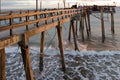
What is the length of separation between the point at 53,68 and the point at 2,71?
5.44 m

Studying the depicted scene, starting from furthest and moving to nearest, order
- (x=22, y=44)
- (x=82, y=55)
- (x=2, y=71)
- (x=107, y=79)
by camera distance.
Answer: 1. (x=82, y=55)
2. (x=107, y=79)
3. (x=2, y=71)
4. (x=22, y=44)

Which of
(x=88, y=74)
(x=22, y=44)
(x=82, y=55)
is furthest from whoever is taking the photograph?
(x=82, y=55)

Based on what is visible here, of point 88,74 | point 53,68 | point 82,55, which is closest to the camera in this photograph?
point 88,74

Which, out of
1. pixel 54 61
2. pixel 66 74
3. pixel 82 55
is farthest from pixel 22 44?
pixel 82 55

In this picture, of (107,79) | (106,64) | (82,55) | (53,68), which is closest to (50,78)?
(53,68)

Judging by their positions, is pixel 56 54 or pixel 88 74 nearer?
pixel 88 74

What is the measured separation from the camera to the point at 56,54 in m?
20.8

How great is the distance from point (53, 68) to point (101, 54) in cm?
642

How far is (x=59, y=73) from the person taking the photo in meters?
14.7

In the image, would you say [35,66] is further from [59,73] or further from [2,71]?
[2,71]

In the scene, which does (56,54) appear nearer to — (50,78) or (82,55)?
(82,55)

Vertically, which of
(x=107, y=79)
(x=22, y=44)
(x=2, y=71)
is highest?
(x=22, y=44)

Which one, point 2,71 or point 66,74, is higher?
point 2,71

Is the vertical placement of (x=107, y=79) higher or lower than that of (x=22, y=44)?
lower
